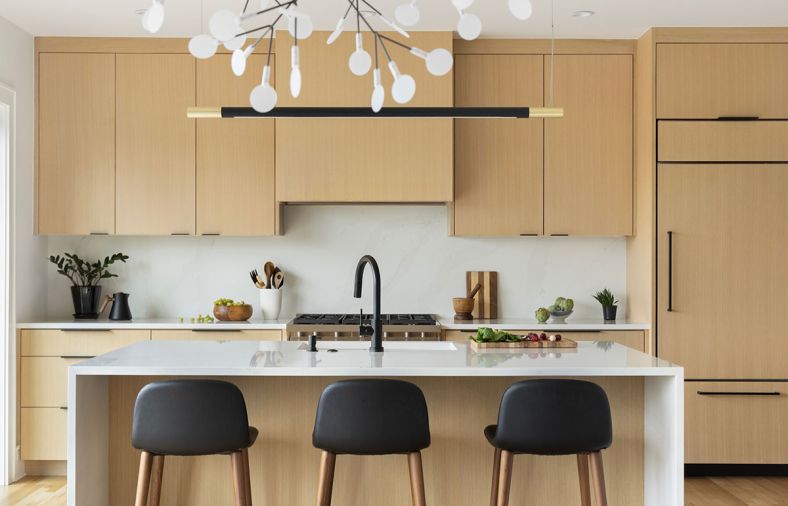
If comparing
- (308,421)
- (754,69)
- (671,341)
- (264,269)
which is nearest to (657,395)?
(308,421)

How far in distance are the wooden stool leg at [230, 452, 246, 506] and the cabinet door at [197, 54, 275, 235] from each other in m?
2.25

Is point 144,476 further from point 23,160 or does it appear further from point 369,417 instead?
point 23,160

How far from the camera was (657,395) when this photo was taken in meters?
3.06

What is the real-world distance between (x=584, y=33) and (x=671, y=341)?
194cm

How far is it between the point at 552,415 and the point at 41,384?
10.7 ft

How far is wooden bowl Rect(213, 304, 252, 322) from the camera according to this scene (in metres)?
4.89

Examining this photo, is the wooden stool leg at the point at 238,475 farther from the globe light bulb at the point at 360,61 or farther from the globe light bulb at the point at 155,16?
the globe light bulb at the point at 155,16

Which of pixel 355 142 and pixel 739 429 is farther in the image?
pixel 355 142

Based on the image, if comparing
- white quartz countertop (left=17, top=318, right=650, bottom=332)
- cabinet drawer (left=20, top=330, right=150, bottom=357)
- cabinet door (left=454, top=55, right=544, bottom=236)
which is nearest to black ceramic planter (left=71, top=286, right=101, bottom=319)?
white quartz countertop (left=17, top=318, right=650, bottom=332)

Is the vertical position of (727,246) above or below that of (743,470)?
above

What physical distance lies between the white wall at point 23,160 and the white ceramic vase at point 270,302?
1.42 m

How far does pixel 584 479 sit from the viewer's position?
302 centimetres

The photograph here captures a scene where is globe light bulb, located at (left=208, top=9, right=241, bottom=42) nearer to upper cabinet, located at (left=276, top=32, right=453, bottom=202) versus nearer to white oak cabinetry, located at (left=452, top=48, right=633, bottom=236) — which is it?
upper cabinet, located at (left=276, top=32, right=453, bottom=202)

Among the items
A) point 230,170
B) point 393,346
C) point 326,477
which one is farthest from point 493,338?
point 230,170
